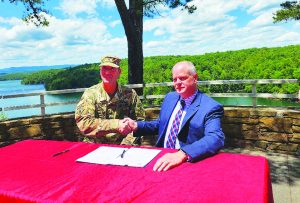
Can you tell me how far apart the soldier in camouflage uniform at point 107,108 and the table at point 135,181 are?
2.83ft

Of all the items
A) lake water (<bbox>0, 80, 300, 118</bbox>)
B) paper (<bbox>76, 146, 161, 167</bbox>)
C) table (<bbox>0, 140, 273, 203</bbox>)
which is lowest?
lake water (<bbox>0, 80, 300, 118</bbox>)

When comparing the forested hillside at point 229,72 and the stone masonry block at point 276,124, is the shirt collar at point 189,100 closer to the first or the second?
the stone masonry block at point 276,124

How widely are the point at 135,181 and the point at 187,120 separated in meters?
1.02

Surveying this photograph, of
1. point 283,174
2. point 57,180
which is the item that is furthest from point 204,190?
point 283,174

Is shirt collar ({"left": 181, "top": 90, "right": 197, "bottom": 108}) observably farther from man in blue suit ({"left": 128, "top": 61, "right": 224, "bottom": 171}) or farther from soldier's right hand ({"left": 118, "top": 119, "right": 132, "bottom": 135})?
soldier's right hand ({"left": 118, "top": 119, "right": 132, "bottom": 135})

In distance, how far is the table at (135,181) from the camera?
1.70m

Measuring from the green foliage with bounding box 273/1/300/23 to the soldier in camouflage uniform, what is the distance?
19.6ft

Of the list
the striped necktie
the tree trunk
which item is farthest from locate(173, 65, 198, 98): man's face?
the tree trunk

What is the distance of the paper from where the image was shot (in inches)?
88.2

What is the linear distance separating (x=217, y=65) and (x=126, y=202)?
160ft

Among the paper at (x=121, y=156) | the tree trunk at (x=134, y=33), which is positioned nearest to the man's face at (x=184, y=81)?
the paper at (x=121, y=156)

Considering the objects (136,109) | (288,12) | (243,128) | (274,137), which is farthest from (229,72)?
(136,109)

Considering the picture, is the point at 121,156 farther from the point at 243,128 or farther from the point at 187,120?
the point at 243,128

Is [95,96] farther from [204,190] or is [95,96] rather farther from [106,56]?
[204,190]
